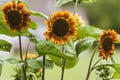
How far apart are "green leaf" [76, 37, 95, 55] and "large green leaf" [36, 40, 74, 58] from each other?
7 cm

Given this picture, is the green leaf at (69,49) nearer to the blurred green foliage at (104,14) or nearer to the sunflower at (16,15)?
the sunflower at (16,15)

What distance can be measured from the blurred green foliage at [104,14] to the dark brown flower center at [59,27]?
1.02 meters

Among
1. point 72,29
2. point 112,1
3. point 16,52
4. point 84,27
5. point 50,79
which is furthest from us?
point 112,1

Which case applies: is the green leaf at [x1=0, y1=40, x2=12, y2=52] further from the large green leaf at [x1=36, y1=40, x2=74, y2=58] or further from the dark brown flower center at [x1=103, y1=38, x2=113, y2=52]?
the dark brown flower center at [x1=103, y1=38, x2=113, y2=52]

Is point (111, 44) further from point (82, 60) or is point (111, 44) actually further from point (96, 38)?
point (82, 60)

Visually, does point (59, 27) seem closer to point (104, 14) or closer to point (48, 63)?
point (48, 63)

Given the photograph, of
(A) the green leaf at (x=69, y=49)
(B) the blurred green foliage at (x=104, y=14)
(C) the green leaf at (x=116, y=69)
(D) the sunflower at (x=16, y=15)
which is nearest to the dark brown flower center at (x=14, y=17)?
(D) the sunflower at (x=16, y=15)

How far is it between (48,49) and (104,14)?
1.40m

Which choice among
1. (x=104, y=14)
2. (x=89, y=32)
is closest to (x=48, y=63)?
(x=89, y=32)

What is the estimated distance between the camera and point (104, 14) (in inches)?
83.4

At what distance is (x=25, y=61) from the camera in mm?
785

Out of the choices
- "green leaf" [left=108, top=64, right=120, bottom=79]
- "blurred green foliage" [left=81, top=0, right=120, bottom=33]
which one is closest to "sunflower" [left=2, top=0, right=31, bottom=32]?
"green leaf" [left=108, top=64, right=120, bottom=79]

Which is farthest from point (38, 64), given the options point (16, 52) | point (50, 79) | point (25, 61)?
point (50, 79)

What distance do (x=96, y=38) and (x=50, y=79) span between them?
0.62 meters
